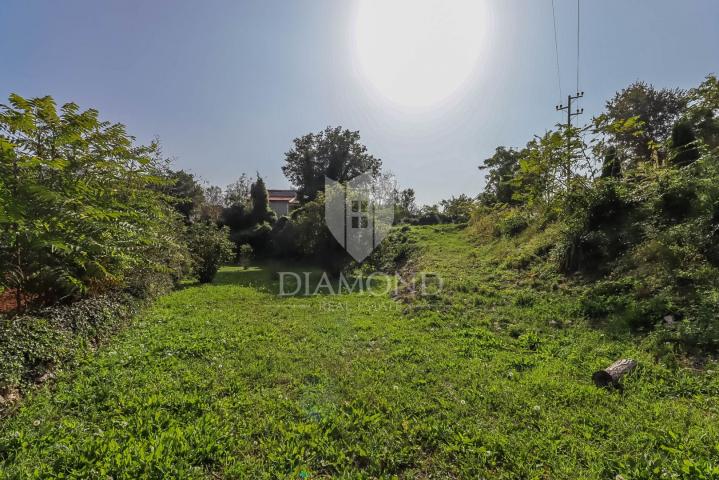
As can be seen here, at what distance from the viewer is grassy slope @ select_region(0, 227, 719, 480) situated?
7.83 ft

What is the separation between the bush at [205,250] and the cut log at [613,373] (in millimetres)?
10498

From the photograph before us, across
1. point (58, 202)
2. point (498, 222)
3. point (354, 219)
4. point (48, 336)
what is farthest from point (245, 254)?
point (58, 202)

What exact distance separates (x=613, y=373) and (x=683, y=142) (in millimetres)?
8434

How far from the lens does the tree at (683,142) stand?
306 inches

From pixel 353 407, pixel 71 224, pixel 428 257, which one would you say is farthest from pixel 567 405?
pixel 428 257

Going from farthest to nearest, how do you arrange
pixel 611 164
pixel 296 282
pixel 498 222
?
pixel 498 222 → pixel 296 282 → pixel 611 164

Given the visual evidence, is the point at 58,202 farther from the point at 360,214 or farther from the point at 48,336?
the point at 360,214

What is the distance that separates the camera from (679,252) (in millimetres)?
5301

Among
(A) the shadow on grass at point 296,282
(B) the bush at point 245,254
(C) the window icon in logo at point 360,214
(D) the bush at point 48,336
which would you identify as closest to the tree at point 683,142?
(A) the shadow on grass at point 296,282

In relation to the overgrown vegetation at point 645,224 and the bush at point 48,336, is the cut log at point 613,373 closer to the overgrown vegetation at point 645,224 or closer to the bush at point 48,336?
the overgrown vegetation at point 645,224

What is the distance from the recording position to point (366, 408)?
3.21 m

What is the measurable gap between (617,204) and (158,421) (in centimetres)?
937

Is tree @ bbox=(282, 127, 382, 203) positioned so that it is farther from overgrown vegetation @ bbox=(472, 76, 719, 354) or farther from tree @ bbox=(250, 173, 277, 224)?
overgrown vegetation @ bbox=(472, 76, 719, 354)

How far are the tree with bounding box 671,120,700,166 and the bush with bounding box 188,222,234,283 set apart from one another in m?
13.5
